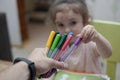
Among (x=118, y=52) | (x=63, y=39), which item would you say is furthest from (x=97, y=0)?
(x=63, y=39)

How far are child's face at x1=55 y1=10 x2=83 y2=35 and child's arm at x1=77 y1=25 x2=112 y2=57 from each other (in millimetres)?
94

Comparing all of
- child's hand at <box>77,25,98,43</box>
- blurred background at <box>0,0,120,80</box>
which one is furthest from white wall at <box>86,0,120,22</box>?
child's hand at <box>77,25,98,43</box>

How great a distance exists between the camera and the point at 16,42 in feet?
8.04

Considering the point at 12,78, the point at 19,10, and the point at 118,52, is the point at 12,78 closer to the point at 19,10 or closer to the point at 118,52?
the point at 118,52

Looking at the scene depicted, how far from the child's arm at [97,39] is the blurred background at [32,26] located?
14 cm

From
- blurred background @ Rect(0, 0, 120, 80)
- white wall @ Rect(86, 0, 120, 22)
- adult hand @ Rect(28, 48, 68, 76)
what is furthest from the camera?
white wall @ Rect(86, 0, 120, 22)

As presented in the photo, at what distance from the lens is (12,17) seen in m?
2.38

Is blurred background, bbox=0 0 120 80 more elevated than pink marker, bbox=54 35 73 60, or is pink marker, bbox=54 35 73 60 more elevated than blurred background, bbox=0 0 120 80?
pink marker, bbox=54 35 73 60

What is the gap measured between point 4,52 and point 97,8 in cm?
84

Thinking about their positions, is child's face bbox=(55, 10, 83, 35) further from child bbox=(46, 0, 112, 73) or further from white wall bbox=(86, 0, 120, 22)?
white wall bbox=(86, 0, 120, 22)

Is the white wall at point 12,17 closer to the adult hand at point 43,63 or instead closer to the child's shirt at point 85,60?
the child's shirt at point 85,60

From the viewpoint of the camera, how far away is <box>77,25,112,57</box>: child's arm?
2.19 ft

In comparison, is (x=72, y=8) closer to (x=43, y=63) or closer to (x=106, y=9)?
(x=43, y=63)

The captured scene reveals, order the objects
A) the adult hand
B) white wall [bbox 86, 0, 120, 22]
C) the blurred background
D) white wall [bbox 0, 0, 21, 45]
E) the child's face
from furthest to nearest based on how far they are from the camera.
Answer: white wall [bbox 0, 0, 21, 45] → white wall [bbox 86, 0, 120, 22] → the blurred background → the child's face → the adult hand
